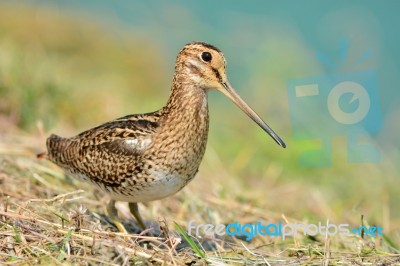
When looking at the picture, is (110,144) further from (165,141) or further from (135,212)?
(135,212)

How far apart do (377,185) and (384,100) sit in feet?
12.8

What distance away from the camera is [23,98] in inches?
317

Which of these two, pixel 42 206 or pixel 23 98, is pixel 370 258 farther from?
pixel 23 98

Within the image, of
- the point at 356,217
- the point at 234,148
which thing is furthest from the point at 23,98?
the point at 356,217

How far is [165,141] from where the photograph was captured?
5.40m
